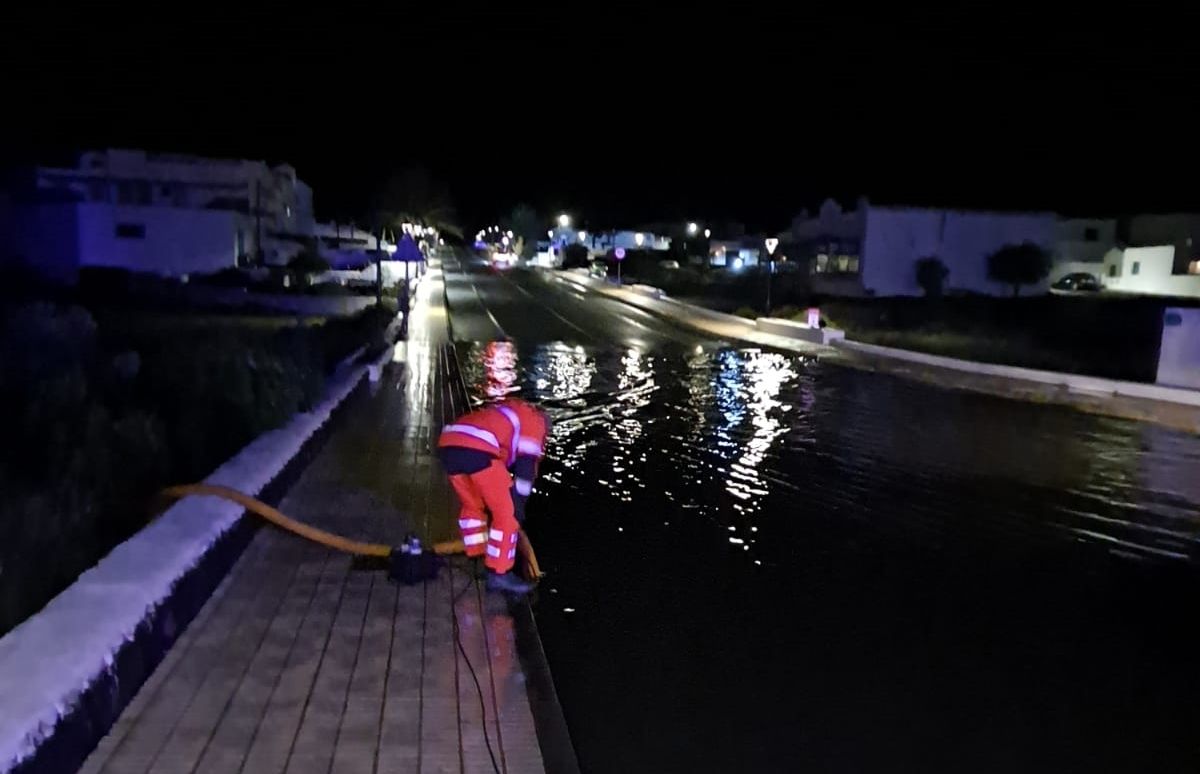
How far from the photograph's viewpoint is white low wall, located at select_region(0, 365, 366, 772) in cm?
371

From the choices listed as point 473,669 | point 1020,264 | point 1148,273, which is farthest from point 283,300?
point 1148,273

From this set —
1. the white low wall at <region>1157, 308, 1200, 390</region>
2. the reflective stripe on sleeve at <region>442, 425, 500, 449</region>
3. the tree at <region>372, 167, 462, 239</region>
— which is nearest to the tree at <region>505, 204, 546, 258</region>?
the tree at <region>372, 167, 462, 239</region>

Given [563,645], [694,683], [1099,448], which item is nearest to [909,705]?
[694,683]

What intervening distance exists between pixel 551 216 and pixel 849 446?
114180mm

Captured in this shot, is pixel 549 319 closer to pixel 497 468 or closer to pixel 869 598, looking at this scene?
pixel 869 598

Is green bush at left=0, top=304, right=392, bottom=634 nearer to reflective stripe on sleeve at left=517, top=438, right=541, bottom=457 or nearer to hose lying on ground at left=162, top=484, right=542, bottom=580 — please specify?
hose lying on ground at left=162, top=484, right=542, bottom=580

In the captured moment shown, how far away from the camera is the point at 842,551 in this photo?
8398mm

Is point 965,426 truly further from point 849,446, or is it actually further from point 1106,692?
point 1106,692

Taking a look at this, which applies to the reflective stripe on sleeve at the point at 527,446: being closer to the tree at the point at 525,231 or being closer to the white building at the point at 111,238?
the white building at the point at 111,238

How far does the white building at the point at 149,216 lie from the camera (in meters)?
44.3

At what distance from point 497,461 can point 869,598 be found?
113 inches

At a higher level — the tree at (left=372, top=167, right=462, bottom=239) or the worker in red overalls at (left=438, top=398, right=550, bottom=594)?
the tree at (left=372, top=167, right=462, bottom=239)

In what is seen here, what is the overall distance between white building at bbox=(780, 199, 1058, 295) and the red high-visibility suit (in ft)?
135

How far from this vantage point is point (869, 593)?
735 cm
